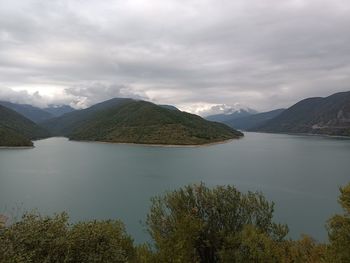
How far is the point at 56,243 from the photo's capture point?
17.9 metres

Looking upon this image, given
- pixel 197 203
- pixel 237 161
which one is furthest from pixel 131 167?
pixel 197 203

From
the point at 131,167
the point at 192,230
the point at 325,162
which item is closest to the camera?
the point at 192,230

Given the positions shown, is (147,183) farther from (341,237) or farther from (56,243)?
(56,243)

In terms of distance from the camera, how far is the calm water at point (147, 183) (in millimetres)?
58406

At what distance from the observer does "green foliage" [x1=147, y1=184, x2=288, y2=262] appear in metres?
26.9

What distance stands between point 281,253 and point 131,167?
9246 cm

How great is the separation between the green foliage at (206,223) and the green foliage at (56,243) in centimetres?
777

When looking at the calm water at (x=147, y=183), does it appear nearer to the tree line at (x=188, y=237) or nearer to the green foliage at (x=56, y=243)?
the tree line at (x=188, y=237)

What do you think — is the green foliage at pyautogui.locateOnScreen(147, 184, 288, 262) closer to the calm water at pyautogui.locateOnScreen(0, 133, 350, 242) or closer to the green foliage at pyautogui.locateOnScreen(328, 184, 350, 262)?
Answer: the green foliage at pyautogui.locateOnScreen(328, 184, 350, 262)

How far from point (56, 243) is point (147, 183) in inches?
2775

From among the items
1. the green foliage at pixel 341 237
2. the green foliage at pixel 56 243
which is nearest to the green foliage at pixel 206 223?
the green foliage at pixel 341 237

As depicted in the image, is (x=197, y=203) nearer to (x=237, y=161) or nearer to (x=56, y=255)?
(x=56, y=255)

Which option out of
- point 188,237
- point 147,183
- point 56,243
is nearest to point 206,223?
point 188,237

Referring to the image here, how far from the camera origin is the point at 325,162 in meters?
126
